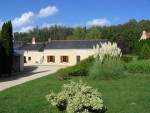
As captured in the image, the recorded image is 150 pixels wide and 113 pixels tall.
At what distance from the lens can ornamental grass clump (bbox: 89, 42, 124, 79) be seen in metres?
17.4

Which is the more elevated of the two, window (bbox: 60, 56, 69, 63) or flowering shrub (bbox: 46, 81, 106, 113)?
flowering shrub (bbox: 46, 81, 106, 113)

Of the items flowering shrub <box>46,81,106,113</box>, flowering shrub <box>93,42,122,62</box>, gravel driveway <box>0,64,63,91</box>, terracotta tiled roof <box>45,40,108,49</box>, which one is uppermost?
terracotta tiled roof <box>45,40,108,49</box>

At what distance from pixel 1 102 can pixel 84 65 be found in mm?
14786

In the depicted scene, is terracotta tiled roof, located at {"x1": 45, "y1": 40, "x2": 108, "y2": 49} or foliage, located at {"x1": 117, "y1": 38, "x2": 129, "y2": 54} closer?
terracotta tiled roof, located at {"x1": 45, "y1": 40, "x2": 108, "y2": 49}

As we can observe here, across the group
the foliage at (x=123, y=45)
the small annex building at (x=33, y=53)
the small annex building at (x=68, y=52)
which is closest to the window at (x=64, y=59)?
the small annex building at (x=68, y=52)

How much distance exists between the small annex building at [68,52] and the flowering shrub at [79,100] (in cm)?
3957

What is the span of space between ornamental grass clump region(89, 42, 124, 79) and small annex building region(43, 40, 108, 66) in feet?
90.1

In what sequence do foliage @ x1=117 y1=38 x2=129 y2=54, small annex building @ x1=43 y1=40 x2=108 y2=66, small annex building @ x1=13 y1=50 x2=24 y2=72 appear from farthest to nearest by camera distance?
foliage @ x1=117 y1=38 x2=129 y2=54
small annex building @ x1=43 y1=40 x2=108 y2=66
small annex building @ x1=13 y1=50 x2=24 y2=72

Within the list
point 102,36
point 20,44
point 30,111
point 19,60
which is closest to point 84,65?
point 19,60

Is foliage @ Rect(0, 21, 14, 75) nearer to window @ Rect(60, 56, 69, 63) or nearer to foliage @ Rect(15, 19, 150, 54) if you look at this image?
window @ Rect(60, 56, 69, 63)

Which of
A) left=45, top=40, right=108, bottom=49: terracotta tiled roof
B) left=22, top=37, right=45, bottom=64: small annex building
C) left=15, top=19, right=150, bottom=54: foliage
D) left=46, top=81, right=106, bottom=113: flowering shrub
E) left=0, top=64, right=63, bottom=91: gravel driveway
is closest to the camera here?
left=46, top=81, right=106, bottom=113: flowering shrub

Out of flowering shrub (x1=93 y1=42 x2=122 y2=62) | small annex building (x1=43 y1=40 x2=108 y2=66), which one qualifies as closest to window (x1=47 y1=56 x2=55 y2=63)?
small annex building (x1=43 y1=40 x2=108 y2=66)

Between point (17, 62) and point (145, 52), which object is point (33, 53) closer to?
point (17, 62)

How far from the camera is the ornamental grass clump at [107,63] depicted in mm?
17391
